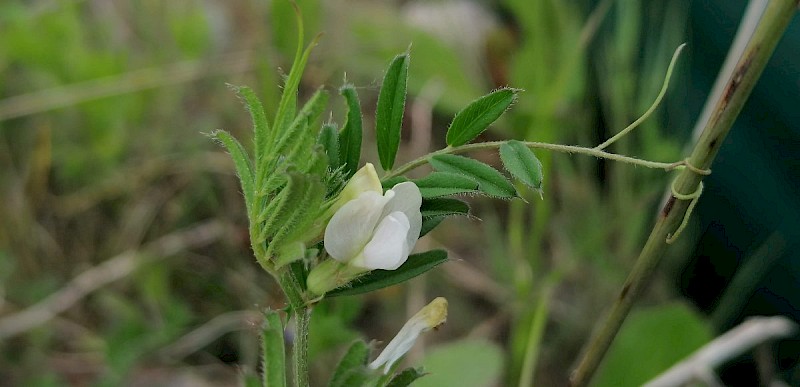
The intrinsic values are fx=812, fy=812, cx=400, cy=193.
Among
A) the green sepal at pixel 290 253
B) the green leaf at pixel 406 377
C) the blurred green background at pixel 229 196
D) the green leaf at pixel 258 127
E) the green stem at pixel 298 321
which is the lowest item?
the blurred green background at pixel 229 196

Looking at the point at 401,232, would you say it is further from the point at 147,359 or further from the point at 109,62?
the point at 109,62

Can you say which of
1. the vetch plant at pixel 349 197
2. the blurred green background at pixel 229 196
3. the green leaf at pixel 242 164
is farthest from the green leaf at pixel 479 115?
the blurred green background at pixel 229 196

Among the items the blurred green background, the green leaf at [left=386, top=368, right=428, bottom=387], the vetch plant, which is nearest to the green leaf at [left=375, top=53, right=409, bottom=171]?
the vetch plant

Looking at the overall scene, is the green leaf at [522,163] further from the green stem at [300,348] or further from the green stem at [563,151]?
the green stem at [300,348]

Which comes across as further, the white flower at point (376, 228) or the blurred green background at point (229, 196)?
the blurred green background at point (229, 196)

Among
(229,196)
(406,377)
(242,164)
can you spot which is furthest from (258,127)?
(229,196)

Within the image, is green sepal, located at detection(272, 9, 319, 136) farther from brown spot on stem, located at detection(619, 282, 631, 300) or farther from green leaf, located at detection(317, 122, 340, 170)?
brown spot on stem, located at detection(619, 282, 631, 300)

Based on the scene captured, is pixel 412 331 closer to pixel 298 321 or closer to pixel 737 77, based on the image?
pixel 298 321
